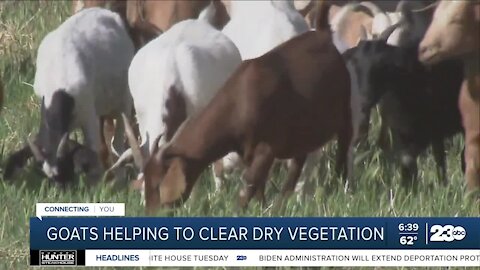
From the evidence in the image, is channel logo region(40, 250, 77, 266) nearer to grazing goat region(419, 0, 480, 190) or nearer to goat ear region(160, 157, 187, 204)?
goat ear region(160, 157, 187, 204)

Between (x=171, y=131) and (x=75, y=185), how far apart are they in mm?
506

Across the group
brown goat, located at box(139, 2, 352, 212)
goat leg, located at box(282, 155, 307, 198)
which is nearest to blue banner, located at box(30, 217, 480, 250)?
brown goat, located at box(139, 2, 352, 212)

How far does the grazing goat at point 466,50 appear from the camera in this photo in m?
5.64

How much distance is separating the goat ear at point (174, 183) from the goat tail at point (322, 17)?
0.99m

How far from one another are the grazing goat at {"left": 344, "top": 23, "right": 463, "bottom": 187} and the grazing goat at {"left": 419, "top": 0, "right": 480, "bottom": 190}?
8 centimetres

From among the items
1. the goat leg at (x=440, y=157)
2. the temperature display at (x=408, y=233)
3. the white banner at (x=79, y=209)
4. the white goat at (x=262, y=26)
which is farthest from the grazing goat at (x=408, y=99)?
the white banner at (x=79, y=209)

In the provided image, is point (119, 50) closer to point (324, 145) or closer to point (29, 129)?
point (29, 129)

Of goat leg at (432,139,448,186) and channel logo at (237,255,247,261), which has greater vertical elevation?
channel logo at (237,255,247,261)

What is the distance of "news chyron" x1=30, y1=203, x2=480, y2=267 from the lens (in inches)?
199

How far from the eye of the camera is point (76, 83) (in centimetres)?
578

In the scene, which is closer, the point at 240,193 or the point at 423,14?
the point at 240,193

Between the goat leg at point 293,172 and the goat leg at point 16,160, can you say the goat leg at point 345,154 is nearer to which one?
the goat leg at point 293,172

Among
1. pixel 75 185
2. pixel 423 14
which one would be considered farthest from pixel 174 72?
pixel 423 14

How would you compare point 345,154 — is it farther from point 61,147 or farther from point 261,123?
point 61,147
